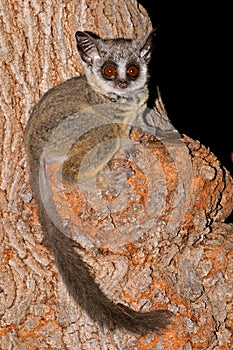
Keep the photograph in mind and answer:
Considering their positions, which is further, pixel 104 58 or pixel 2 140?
pixel 104 58

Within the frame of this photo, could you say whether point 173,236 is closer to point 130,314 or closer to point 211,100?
point 130,314

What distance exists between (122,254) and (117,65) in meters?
1.33

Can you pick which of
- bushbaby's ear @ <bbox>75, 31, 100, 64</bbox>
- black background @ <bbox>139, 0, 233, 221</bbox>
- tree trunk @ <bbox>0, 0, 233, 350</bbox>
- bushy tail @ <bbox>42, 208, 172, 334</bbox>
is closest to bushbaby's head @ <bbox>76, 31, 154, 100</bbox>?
bushbaby's ear @ <bbox>75, 31, 100, 64</bbox>

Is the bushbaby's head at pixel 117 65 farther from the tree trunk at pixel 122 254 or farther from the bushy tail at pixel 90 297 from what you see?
the bushy tail at pixel 90 297

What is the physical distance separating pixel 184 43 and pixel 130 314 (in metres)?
4.50

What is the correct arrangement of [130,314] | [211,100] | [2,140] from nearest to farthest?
[130,314]
[2,140]
[211,100]

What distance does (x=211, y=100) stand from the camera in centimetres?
716

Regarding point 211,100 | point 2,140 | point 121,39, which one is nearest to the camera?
point 2,140

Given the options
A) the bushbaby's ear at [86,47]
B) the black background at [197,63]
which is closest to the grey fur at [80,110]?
the bushbaby's ear at [86,47]

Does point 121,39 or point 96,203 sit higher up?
point 121,39

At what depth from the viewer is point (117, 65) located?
4.14m

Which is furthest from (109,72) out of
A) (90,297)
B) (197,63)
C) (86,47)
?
(197,63)

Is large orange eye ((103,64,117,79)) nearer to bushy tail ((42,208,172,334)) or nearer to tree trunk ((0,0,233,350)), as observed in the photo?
tree trunk ((0,0,233,350))

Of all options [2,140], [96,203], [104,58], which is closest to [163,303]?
[96,203]
